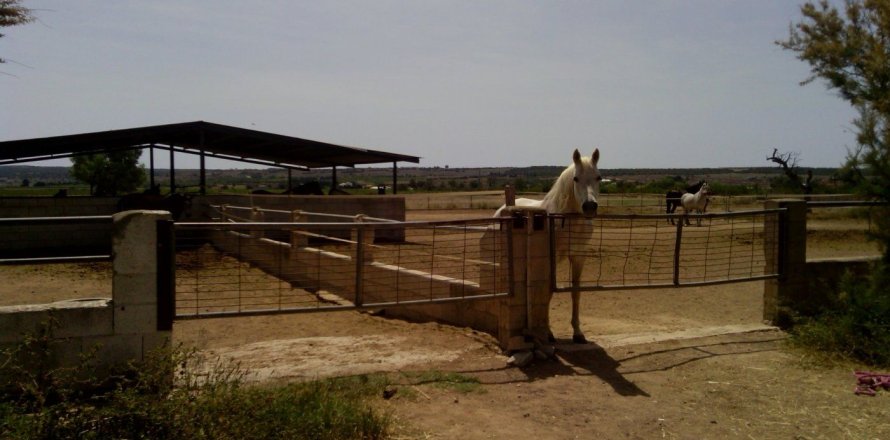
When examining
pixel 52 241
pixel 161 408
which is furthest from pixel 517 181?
pixel 161 408

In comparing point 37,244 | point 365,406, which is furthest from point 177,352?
point 37,244

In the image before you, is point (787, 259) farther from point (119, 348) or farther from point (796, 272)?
point (119, 348)

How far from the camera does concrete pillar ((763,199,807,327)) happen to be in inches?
298

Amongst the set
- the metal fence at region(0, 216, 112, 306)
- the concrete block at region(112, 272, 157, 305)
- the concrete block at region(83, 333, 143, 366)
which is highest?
the concrete block at region(112, 272, 157, 305)

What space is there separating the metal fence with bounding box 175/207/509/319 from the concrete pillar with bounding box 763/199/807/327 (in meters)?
3.41

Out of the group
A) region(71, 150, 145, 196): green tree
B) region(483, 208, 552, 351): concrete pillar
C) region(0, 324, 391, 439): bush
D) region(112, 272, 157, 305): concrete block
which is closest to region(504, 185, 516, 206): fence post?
region(483, 208, 552, 351): concrete pillar

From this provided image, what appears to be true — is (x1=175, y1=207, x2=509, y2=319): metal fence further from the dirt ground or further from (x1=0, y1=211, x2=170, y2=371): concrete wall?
the dirt ground

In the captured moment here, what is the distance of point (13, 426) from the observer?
136 inches

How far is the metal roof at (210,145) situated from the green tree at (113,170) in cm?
2197

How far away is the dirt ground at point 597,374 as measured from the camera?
455 centimetres

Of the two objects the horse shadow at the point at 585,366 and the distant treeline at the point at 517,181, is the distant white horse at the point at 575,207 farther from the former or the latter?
the distant treeline at the point at 517,181

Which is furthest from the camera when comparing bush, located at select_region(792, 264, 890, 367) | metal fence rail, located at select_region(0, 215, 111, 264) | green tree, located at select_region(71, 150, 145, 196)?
green tree, located at select_region(71, 150, 145, 196)

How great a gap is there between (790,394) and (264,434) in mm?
4301

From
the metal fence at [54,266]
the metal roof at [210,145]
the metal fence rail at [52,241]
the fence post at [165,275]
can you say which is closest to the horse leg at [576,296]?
the fence post at [165,275]
